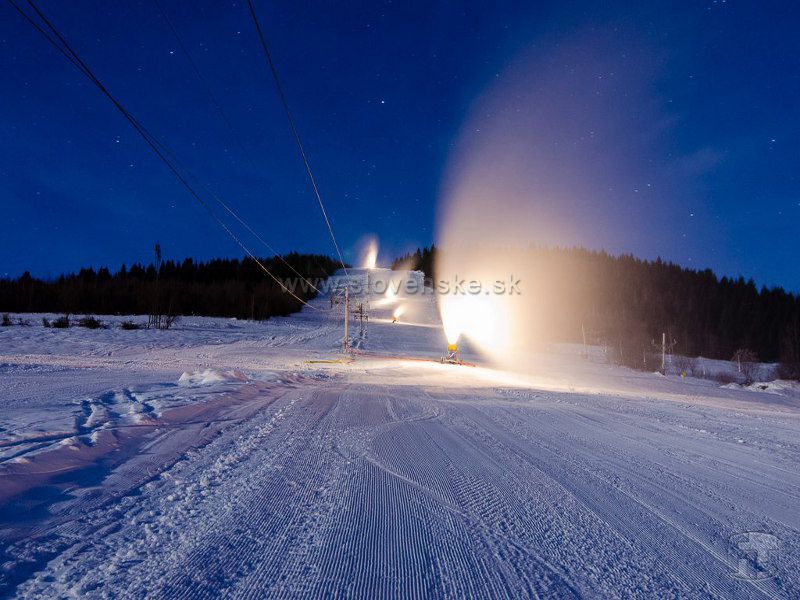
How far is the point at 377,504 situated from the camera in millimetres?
3072

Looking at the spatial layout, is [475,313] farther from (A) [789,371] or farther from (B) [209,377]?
(B) [209,377]

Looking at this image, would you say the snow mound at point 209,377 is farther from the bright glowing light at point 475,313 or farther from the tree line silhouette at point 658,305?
the tree line silhouette at point 658,305

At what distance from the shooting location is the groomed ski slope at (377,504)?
2.12 m

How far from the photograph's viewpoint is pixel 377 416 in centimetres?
677

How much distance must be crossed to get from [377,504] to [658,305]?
327ft

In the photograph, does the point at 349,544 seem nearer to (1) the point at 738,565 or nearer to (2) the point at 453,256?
(1) the point at 738,565

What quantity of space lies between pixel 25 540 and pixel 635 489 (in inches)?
174

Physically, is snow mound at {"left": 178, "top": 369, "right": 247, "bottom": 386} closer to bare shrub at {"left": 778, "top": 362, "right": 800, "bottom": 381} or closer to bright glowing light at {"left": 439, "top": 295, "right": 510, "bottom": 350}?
bright glowing light at {"left": 439, "top": 295, "right": 510, "bottom": 350}

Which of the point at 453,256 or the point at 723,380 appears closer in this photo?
the point at 723,380

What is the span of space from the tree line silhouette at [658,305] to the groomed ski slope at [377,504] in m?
56.1

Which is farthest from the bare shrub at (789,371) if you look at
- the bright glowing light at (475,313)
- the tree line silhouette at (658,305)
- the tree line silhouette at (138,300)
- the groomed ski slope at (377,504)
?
the tree line silhouette at (138,300)

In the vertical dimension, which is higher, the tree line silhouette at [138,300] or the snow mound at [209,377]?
the tree line silhouette at [138,300]

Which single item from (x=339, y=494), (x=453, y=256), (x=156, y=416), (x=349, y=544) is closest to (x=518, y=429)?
(x=339, y=494)

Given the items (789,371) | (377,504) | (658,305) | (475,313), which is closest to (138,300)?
(475,313)
